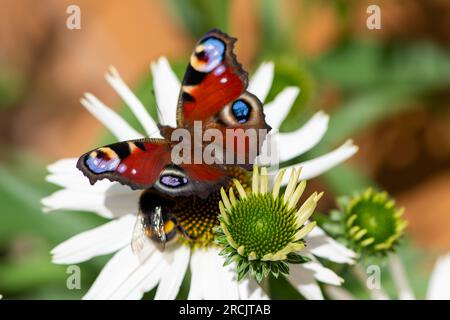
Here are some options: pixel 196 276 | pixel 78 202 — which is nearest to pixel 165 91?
pixel 78 202

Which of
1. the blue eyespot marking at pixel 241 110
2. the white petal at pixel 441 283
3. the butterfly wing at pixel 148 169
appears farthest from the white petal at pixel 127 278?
the white petal at pixel 441 283

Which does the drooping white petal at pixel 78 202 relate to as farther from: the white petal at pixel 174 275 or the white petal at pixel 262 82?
the white petal at pixel 262 82

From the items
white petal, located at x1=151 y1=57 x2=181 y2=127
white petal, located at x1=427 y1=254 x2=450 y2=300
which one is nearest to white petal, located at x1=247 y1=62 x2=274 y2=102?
white petal, located at x1=151 y1=57 x2=181 y2=127

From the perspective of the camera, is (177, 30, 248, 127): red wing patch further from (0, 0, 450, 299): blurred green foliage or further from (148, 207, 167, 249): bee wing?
(0, 0, 450, 299): blurred green foliage

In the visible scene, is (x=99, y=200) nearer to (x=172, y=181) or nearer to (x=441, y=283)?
(x=172, y=181)

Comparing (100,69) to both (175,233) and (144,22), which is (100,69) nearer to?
(144,22)
